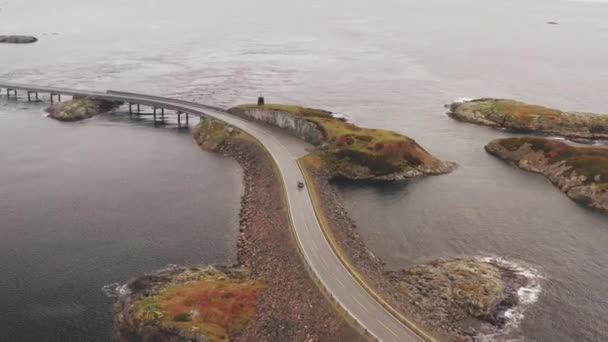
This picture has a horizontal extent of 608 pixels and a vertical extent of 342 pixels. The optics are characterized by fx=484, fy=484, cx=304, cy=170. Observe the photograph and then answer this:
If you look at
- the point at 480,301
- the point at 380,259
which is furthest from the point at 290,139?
the point at 480,301

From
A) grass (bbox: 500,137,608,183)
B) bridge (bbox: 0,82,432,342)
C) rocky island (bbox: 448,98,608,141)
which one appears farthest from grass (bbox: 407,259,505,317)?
rocky island (bbox: 448,98,608,141)

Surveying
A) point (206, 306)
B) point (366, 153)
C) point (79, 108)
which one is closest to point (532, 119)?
point (366, 153)

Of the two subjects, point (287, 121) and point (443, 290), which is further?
point (287, 121)

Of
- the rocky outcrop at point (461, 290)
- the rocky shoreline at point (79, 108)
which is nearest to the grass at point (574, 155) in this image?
the rocky outcrop at point (461, 290)

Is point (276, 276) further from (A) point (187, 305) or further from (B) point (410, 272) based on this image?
(B) point (410, 272)

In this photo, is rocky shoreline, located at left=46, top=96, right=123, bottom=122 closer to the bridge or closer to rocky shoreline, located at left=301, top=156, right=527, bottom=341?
the bridge

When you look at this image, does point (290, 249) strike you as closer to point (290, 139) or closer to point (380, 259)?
point (380, 259)
